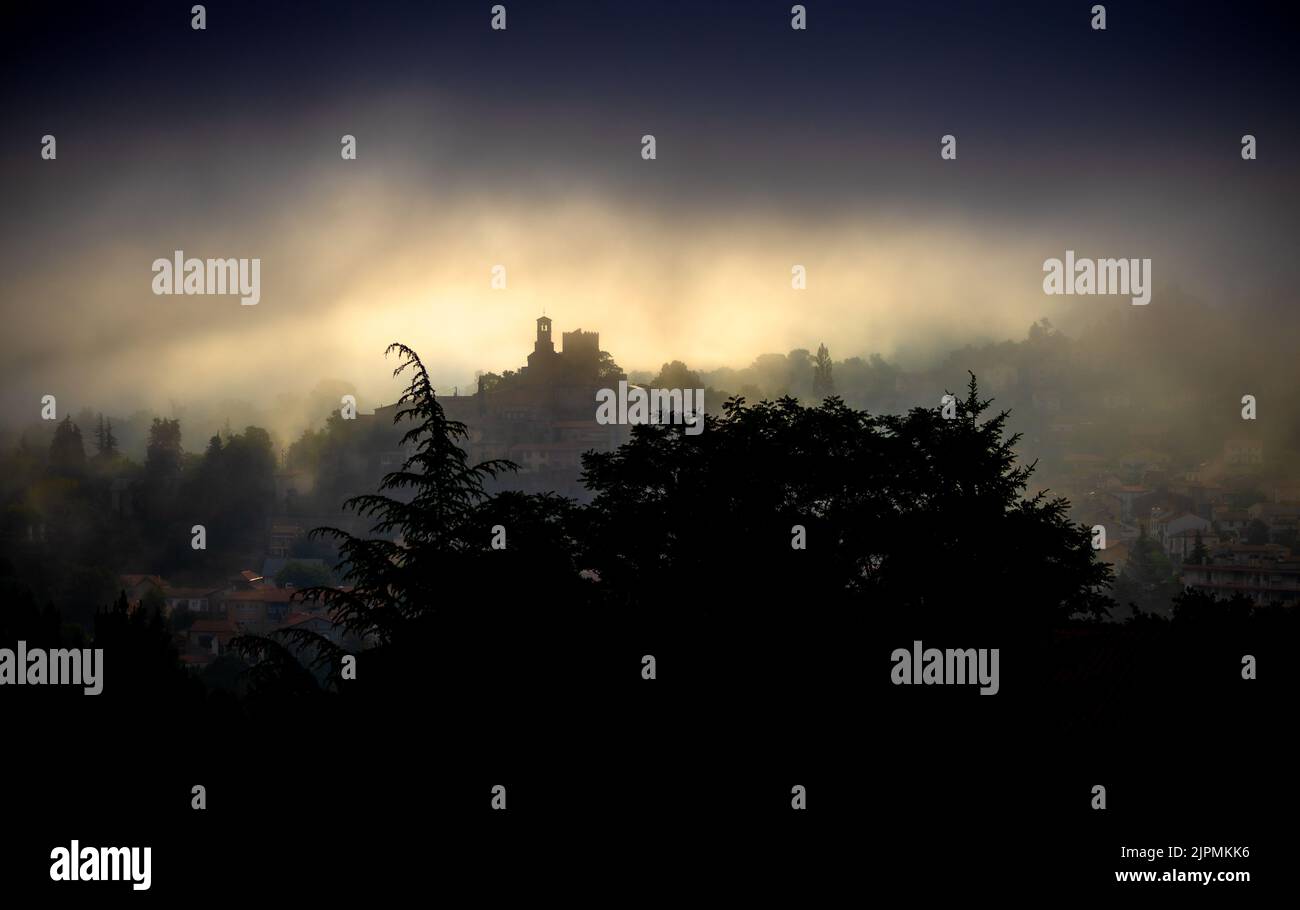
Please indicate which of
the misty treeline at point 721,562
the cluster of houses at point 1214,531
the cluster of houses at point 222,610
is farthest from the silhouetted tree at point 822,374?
the misty treeline at point 721,562

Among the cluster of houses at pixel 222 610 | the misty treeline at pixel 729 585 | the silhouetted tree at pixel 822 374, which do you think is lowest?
the cluster of houses at pixel 222 610

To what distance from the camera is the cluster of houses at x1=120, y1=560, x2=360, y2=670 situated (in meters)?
135

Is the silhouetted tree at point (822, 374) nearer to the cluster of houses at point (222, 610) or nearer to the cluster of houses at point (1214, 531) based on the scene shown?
the cluster of houses at point (1214, 531)

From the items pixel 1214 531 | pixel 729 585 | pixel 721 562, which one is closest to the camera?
pixel 729 585

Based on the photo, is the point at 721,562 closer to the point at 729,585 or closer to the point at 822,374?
the point at 729,585

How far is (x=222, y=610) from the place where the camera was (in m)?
150

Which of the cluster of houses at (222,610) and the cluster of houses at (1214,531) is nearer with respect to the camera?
the cluster of houses at (222,610)

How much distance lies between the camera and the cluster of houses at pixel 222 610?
135375 mm

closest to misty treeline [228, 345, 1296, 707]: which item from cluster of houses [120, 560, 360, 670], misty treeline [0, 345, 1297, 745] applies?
misty treeline [0, 345, 1297, 745]

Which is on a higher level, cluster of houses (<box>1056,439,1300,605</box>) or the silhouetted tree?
the silhouetted tree

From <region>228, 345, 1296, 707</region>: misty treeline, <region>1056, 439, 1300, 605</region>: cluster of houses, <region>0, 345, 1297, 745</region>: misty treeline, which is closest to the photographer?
<region>0, 345, 1297, 745</region>: misty treeline

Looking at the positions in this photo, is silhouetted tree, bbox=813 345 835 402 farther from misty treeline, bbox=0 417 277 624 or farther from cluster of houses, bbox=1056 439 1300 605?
misty treeline, bbox=0 417 277 624

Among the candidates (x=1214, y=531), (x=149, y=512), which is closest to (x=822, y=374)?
(x=1214, y=531)

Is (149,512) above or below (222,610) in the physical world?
above
